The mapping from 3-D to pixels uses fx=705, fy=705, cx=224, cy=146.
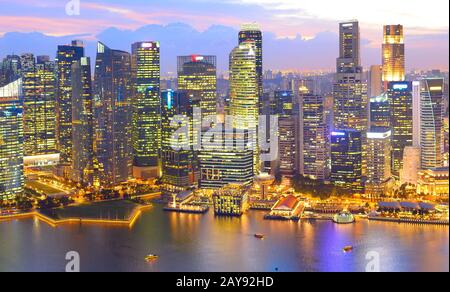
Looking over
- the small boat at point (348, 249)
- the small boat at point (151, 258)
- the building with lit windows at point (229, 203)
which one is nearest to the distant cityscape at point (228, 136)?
the building with lit windows at point (229, 203)

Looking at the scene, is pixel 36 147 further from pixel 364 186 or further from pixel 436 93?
pixel 436 93

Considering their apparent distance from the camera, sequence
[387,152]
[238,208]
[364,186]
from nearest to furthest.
Answer: [238,208]
[364,186]
[387,152]

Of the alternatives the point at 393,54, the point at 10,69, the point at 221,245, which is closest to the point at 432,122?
the point at 393,54

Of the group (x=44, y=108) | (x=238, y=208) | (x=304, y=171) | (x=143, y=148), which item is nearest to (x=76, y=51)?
(x=44, y=108)

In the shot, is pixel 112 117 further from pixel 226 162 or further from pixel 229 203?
pixel 229 203

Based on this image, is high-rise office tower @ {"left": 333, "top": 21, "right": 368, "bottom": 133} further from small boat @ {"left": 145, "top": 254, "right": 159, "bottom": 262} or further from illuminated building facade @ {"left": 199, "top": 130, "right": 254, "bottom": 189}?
small boat @ {"left": 145, "top": 254, "right": 159, "bottom": 262}

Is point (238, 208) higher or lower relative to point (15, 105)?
lower
